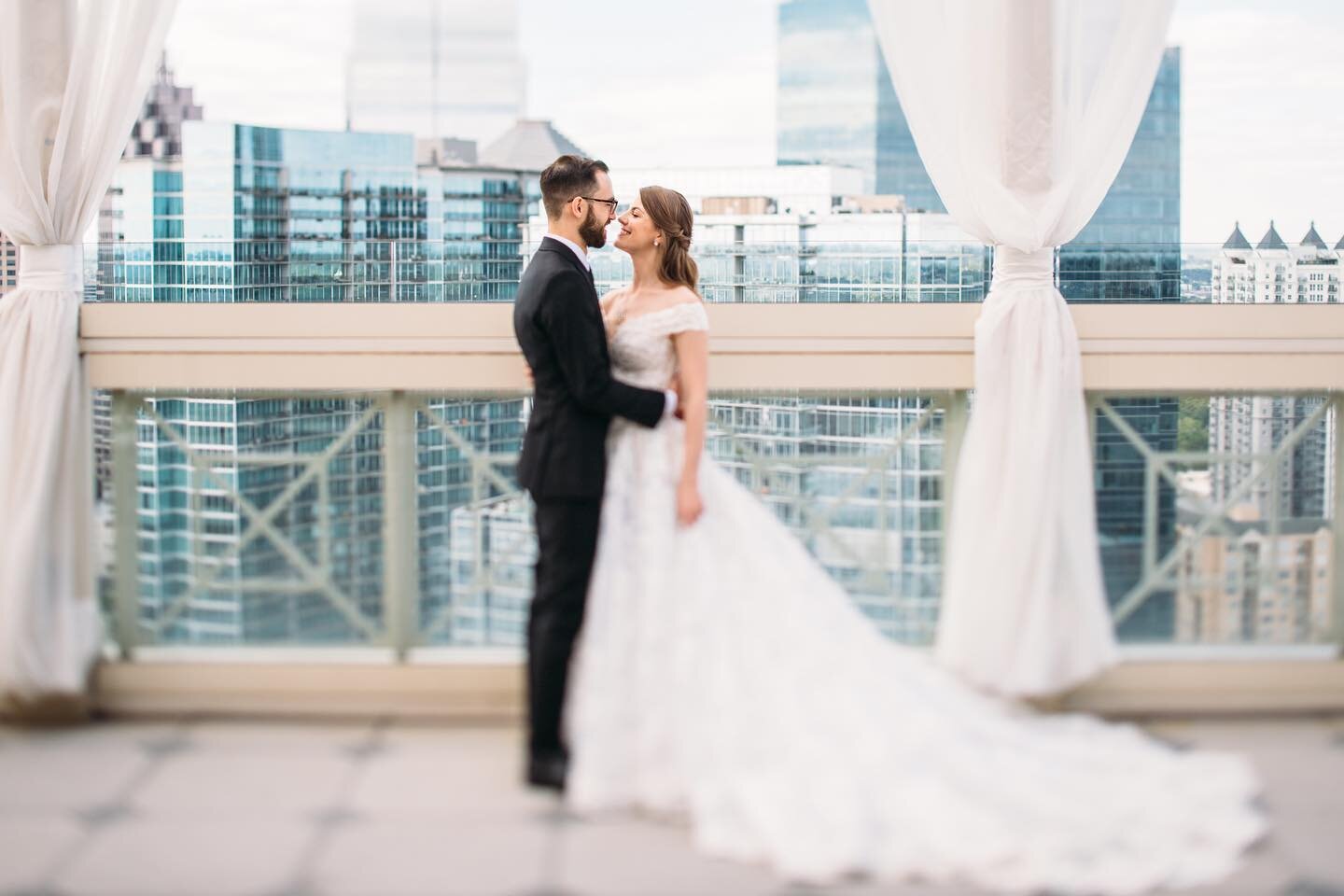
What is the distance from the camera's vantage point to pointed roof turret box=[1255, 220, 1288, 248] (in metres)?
3.38

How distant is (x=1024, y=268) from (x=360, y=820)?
1952 mm

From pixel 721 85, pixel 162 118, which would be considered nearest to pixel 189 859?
pixel 162 118

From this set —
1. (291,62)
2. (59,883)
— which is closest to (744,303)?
(291,62)

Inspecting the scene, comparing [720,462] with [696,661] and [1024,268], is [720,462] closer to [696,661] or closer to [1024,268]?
[696,661]

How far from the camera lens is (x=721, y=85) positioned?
3.44m

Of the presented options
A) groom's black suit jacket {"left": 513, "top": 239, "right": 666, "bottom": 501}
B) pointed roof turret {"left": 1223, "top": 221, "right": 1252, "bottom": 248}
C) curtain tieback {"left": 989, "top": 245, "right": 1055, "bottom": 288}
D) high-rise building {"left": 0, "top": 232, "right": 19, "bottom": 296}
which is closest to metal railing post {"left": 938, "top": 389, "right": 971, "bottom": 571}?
curtain tieback {"left": 989, "top": 245, "right": 1055, "bottom": 288}

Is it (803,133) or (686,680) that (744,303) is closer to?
(803,133)

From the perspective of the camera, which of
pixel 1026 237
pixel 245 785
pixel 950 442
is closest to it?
pixel 245 785

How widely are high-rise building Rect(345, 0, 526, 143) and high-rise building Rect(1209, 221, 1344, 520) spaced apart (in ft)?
6.18

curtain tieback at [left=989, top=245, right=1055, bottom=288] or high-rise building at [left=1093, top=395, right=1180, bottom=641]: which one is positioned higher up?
curtain tieback at [left=989, top=245, right=1055, bottom=288]

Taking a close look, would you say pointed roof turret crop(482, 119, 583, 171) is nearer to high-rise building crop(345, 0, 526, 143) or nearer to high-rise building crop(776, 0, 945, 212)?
high-rise building crop(345, 0, 526, 143)

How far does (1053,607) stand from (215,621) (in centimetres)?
211

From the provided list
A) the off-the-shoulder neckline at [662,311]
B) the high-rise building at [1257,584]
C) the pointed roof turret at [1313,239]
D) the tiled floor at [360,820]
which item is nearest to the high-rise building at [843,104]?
the off-the-shoulder neckline at [662,311]

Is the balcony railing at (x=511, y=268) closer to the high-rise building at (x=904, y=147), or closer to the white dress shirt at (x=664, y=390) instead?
the high-rise building at (x=904, y=147)
